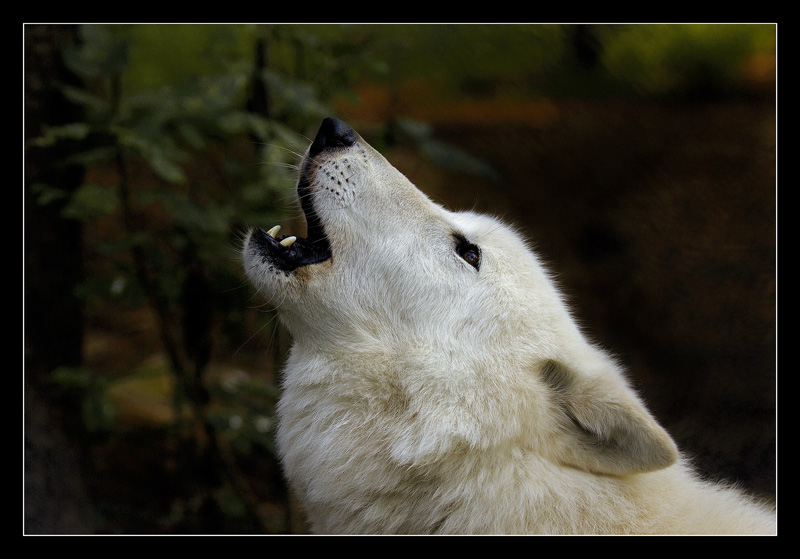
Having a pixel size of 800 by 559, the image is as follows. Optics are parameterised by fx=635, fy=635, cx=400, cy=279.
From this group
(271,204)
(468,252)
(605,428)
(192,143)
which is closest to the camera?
(605,428)

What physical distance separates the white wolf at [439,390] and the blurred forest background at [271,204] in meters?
0.66

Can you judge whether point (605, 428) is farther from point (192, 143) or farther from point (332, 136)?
point (192, 143)

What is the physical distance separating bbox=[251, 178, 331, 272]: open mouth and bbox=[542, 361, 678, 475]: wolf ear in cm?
99

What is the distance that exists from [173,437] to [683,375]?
13.7 ft

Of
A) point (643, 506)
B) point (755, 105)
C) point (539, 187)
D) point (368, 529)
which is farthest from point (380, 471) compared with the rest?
point (539, 187)

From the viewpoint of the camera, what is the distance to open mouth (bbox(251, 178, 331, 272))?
251cm

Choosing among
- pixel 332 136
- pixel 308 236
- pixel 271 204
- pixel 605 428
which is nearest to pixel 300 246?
pixel 308 236

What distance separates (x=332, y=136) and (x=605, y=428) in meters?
1.53

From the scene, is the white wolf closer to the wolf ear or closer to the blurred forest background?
the wolf ear

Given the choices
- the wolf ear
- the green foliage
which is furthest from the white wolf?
the green foliage

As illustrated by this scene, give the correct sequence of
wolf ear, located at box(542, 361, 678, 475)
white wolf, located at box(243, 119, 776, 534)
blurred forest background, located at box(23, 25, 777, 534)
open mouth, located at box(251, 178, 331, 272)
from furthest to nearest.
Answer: blurred forest background, located at box(23, 25, 777, 534)
open mouth, located at box(251, 178, 331, 272)
white wolf, located at box(243, 119, 776, 534)
wolf ear, located at box(542, 361, 678, 475)

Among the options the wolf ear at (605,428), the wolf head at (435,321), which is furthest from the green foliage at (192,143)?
the wolf ear at (605,428)

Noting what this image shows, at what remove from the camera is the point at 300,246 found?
2.56 m

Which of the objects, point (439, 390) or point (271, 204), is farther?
point (271, 204)
